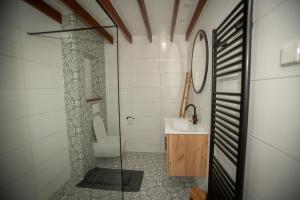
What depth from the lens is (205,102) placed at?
1.67 metres

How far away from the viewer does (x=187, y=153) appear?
5.17ft

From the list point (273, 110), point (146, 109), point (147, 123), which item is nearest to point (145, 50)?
point (146, 109)

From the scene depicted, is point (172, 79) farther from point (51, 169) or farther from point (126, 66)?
point (51, 169)

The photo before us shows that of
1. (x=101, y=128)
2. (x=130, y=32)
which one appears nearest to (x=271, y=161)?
(x=101, y=128)

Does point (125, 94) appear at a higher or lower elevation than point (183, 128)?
higher

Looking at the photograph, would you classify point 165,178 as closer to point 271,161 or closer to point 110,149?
point 110,149

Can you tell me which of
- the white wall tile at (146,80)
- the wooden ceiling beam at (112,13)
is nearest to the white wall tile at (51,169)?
the white wall tile at (146,80)

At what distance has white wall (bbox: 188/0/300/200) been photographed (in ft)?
1.78

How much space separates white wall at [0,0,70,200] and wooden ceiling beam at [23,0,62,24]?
50mm

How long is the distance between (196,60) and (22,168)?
2.36m

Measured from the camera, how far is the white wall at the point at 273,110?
54 cm

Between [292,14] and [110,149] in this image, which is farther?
[110,149]

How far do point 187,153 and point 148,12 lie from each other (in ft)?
6.26

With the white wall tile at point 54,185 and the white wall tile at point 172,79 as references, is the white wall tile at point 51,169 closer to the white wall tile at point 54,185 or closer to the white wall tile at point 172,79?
the white wall tile at point 54,185
